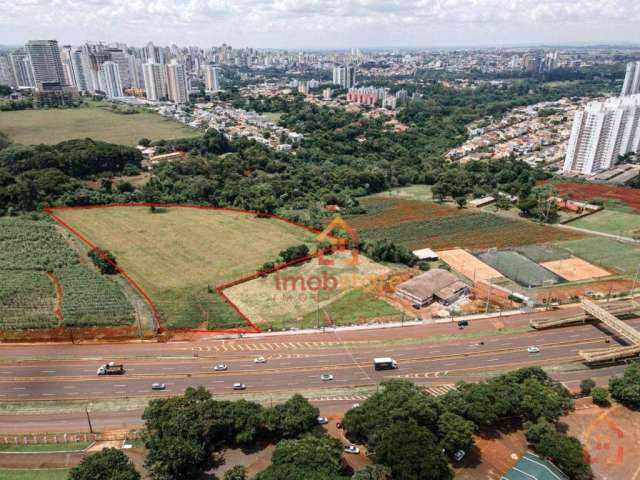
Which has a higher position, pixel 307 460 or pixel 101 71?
pixel 101 71

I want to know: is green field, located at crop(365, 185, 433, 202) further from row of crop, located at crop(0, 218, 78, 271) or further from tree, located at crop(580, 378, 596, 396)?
row of crop, located at crop(0, 218, 78, 271)

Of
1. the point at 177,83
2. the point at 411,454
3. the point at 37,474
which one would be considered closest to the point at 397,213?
the point at 411,454

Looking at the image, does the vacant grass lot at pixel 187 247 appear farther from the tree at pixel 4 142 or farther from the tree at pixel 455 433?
the tree at pixel 4 142

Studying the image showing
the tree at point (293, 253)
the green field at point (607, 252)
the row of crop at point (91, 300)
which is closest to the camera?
the row of crop at point (91, 300)

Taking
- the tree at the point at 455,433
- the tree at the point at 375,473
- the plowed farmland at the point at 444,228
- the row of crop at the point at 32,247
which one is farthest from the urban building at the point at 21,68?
the tree at the point at 455,433

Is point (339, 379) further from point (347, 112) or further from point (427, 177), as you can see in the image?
point (347, 112)

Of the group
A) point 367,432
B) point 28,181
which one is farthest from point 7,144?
point 367,432

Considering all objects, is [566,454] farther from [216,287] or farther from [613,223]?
[613,223]
